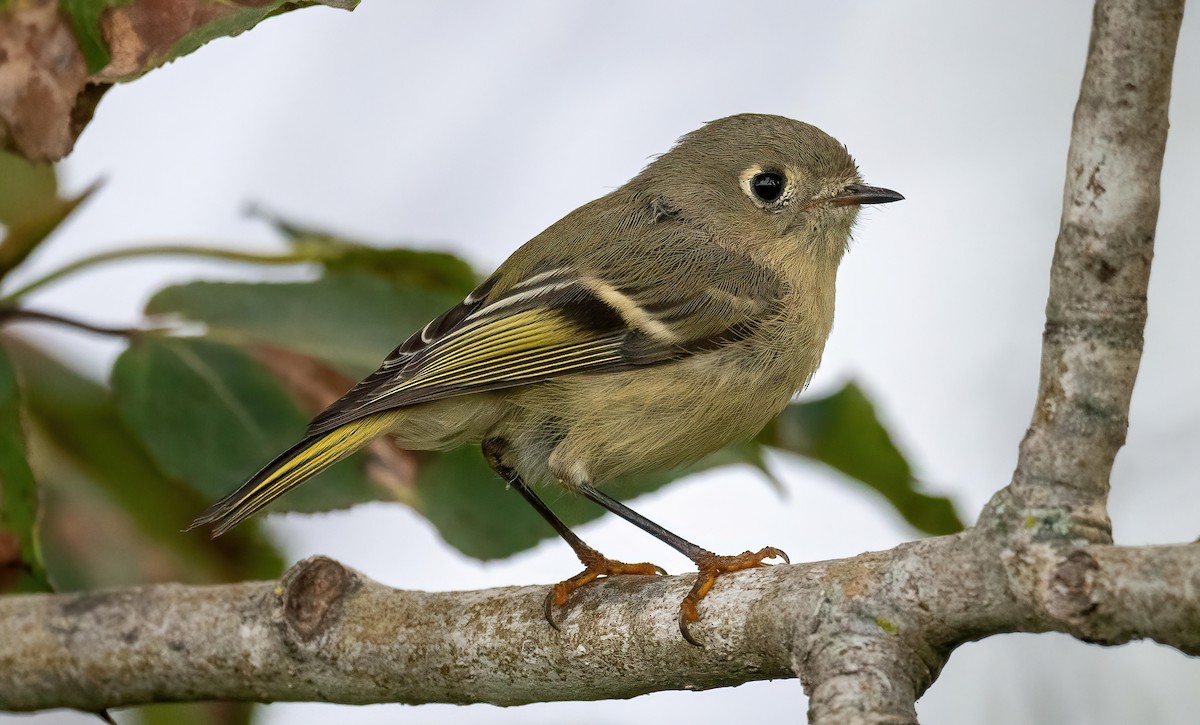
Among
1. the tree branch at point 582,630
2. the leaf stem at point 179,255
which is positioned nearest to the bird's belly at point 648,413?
the tree branch at point 582,630

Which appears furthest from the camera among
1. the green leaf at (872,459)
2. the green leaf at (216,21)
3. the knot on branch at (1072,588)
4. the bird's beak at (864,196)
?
the bird's beak at (864,196)

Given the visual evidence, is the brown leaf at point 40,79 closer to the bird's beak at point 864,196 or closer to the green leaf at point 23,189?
the green leaf at point 23,189

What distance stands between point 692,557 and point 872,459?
42 cm

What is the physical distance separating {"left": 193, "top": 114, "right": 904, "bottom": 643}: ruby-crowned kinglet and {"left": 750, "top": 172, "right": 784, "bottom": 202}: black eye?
2.7 inches

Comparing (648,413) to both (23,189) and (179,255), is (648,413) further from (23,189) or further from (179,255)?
(23,189)

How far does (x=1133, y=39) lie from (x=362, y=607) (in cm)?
117

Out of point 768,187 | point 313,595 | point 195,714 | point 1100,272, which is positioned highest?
point 768,187

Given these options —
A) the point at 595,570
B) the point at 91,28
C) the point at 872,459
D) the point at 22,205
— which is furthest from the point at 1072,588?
the point at 22,205

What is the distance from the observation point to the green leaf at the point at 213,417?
80.5 inches

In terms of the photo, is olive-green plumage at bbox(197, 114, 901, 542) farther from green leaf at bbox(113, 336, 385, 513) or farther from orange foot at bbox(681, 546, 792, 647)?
orange foot at bbox(681, 546, 792, 647)

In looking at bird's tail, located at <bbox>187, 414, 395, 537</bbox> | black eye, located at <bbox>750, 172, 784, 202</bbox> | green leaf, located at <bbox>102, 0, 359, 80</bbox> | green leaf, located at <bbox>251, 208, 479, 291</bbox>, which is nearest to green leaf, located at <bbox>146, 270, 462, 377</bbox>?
green leaf, located at <bbox>251, 208, 479, 291</bbox>

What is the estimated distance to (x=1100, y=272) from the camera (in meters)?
1.19

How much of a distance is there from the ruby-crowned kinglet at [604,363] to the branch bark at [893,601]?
21 cm

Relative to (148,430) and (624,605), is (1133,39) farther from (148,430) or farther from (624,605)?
(148,430)
